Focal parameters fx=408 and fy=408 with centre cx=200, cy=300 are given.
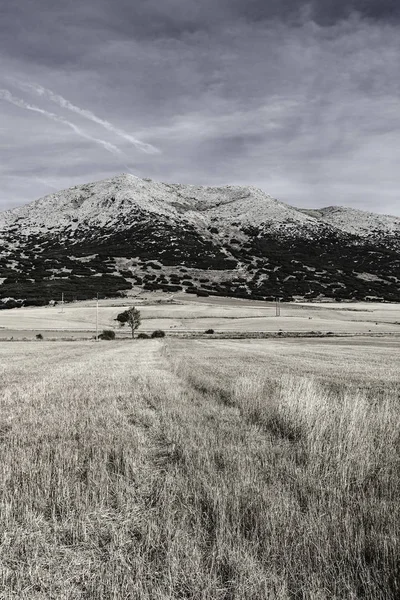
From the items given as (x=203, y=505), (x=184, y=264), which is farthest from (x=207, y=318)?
(x=203, y=505)

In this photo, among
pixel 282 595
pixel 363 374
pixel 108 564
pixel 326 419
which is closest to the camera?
pixel 282 595

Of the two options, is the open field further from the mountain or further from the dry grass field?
the dry grass field

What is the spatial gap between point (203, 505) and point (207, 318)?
271ft

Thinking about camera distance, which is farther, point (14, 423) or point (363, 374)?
point (363, 374)

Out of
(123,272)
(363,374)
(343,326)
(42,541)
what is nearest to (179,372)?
(363,374)

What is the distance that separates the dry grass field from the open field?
2349 inches

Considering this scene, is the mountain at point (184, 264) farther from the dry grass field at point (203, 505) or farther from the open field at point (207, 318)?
the dry grass field at point (203, 505)

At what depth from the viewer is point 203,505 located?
4.86 meters

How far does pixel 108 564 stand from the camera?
372 centimetres

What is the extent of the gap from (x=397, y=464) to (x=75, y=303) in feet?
339

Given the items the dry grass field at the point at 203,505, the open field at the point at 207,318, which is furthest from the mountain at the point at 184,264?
the dry grass field at the point at 203,505

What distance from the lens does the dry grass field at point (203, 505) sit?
3.45 metres

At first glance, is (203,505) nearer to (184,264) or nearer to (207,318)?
(207,318)

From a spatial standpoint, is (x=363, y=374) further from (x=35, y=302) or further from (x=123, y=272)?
(x=123, y=272)
